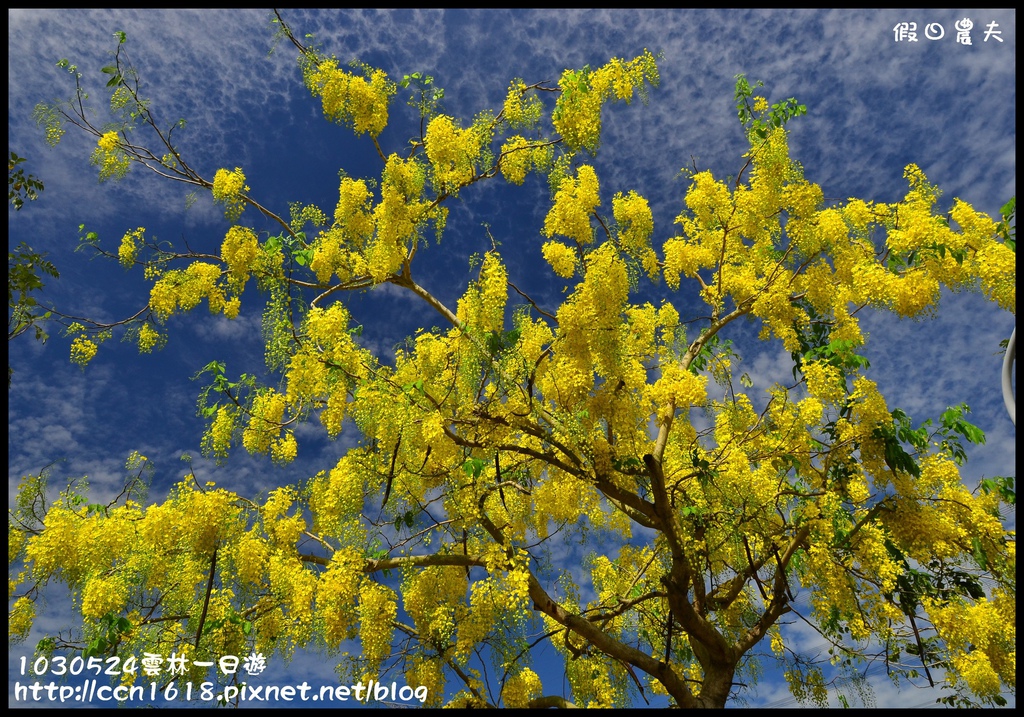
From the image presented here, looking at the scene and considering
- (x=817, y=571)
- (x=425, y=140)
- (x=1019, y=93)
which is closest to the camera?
(x=1019, y=93)

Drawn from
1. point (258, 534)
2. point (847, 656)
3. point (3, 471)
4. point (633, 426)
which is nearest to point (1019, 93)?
point (633, 426)

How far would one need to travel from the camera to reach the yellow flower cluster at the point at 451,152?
612cm

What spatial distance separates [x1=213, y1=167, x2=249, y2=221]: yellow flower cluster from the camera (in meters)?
6.23

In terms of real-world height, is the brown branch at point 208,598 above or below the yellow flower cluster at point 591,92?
below

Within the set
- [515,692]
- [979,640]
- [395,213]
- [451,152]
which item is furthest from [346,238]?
[979,640]

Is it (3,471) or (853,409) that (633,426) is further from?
(3,471)

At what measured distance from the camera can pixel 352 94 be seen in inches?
236

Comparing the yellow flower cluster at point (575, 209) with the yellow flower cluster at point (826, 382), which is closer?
the yellow flower cluster at point (826, 382)

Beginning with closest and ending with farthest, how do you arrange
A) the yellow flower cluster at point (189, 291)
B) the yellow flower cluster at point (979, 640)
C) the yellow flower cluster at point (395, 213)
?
the yellow flower cluster at point (979, 640)
the yellow flower cluster at point (395, 213)
the yellow flower cluster at point (189, 291)

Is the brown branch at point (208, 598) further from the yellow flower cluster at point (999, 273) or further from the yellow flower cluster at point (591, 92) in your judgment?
the yellow flower cluster at point (999, 273)

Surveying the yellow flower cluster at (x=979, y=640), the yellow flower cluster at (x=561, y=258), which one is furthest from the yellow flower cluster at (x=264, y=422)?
the yellow flower cluster at (x=979, y=640)

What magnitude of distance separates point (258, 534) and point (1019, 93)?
20.8 feet

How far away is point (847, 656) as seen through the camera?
245 inches

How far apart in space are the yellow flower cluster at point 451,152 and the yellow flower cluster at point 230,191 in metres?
1.85
